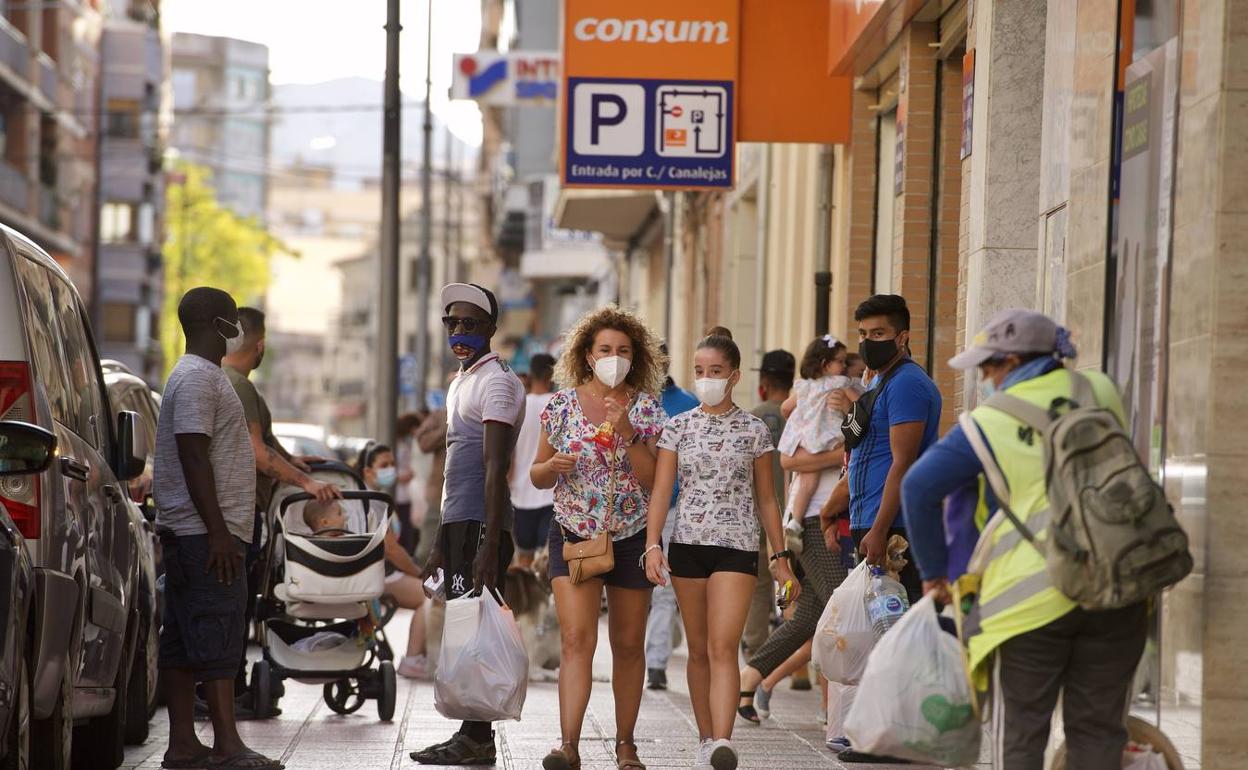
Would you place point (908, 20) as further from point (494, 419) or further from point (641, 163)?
point (494, 419)

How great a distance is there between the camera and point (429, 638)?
14.1 meters

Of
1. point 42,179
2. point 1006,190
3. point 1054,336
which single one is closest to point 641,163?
point 1006,190

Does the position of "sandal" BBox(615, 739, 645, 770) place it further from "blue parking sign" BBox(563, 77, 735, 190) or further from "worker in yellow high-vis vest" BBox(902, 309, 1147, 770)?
"blue parking sign" BBox(563, 77, 735, 190)

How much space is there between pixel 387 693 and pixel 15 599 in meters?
5.07

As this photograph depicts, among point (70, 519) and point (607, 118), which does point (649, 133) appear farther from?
point (70, 519)

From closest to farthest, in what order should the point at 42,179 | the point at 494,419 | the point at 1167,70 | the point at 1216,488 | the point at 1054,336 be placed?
the point at 1054,336
the point at 1216,488
the point at 1167,70
the point at 494,419
the point at 42,179

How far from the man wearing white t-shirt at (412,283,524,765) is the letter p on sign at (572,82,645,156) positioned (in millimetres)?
7251

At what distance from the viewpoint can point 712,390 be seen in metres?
9.27

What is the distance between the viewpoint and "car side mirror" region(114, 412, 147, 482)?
9375 mm

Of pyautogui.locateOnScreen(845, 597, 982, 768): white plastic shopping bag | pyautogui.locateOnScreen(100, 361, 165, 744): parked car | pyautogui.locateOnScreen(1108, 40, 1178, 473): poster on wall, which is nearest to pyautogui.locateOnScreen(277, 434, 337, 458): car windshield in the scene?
pyautogui.locateOnScreen(100, 361, 165, 744): parked car

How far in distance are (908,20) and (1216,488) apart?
7.01 metres

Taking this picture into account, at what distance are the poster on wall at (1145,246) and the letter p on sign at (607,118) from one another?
28.8ft

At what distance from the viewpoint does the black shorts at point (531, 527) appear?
54.7 feet

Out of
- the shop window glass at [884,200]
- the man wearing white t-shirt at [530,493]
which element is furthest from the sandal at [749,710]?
the man wearing white t-shirt at [530,493]
